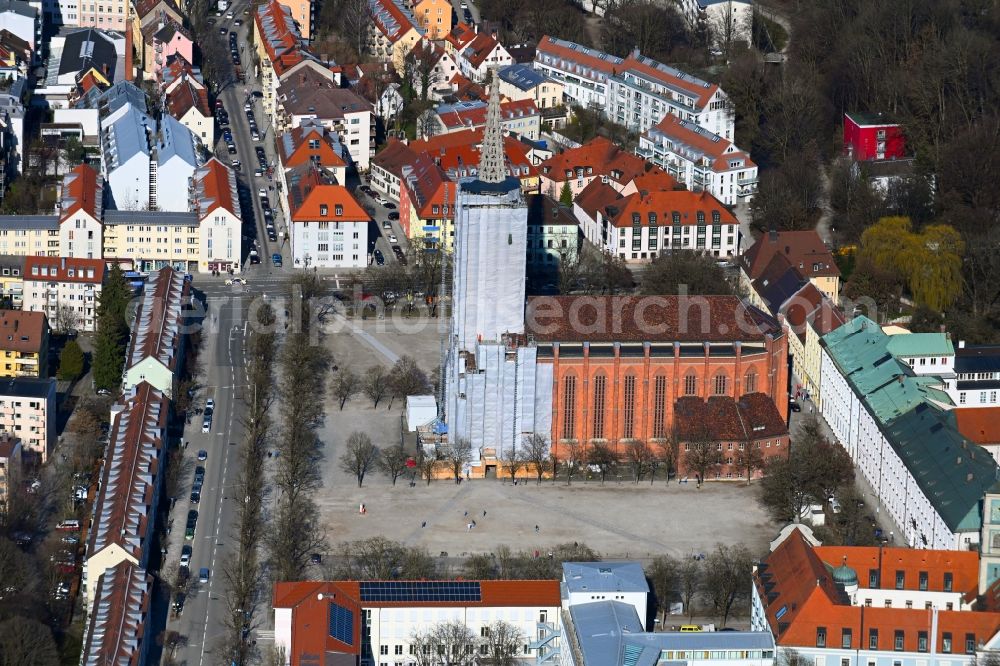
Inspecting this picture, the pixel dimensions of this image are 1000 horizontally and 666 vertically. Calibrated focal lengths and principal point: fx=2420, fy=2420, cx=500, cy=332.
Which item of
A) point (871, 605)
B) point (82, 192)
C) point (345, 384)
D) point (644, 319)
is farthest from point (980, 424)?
point (82, 192)

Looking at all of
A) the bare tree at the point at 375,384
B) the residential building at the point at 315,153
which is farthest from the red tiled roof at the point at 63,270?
the residential building at the point at 315,153

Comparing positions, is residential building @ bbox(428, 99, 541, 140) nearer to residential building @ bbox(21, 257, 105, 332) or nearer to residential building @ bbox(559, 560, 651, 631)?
residential building @ bbox(21, 257, 105, 332)

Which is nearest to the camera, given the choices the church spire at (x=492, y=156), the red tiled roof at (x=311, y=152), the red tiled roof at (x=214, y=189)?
the church spire at (x=492, y=156)

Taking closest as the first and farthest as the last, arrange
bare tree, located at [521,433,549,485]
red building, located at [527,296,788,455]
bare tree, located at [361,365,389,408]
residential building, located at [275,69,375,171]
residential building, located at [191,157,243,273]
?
bare tree, located at [521,433,549,485] < red building, located at [527,296,788,455] < bare tree, located at [361,365,389,408] < residential building, located at [191,157,243,273] < residential building, located at [275,69,375,171]

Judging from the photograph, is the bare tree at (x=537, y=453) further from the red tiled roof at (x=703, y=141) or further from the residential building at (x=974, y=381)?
the red tiled roof at (x=703, y=141)

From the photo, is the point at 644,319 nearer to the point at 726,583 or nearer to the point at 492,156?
the point at 492,156

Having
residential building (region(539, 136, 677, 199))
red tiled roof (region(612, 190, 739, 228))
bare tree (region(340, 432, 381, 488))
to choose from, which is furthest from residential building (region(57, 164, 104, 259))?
red tiled roof (region(612, 190, 739, 228))

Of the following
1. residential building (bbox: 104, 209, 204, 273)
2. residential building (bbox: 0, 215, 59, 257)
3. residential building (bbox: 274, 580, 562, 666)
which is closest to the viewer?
residential building (bbox: 274, 580, 562, 666)

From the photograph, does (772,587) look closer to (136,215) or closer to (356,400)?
(356,400)
